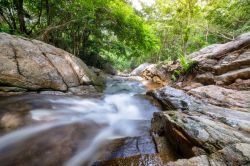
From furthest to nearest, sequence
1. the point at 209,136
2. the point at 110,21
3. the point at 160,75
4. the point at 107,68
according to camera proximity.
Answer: the point at 107,68, the point at 160,75, the point at 110,21, the point at 209,136

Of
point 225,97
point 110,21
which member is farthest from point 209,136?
point 110,21

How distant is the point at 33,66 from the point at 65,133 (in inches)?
117

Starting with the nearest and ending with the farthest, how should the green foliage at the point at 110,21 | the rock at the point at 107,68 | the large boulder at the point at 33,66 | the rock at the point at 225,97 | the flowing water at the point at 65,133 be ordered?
the flowing water at the point at 65,133 < the rock at the point at 225,97 < the large boulder at the point at 33,66 < the green foliage at the point at 110,21 < the rock at the point at 107,68

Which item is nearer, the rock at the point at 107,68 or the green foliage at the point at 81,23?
the green foliage at the point at 81,23

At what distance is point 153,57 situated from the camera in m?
22.6

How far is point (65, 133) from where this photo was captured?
283 centimetres

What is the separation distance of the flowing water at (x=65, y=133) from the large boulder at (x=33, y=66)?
2.66ft

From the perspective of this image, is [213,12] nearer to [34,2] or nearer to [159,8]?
[159,8]

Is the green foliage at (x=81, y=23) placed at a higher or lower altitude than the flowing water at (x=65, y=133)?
higher

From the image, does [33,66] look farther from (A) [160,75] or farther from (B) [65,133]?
(A) [160,75]

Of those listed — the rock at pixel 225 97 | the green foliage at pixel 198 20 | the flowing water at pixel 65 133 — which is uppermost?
the green foliage at pixel 198 20

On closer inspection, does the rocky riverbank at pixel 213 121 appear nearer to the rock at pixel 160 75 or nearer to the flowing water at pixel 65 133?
the flowing water at pixel 65 133

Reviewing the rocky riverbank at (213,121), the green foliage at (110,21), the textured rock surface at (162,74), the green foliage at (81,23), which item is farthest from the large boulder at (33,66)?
the textured rock surface at (162,74)

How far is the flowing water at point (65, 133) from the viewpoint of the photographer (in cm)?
228
